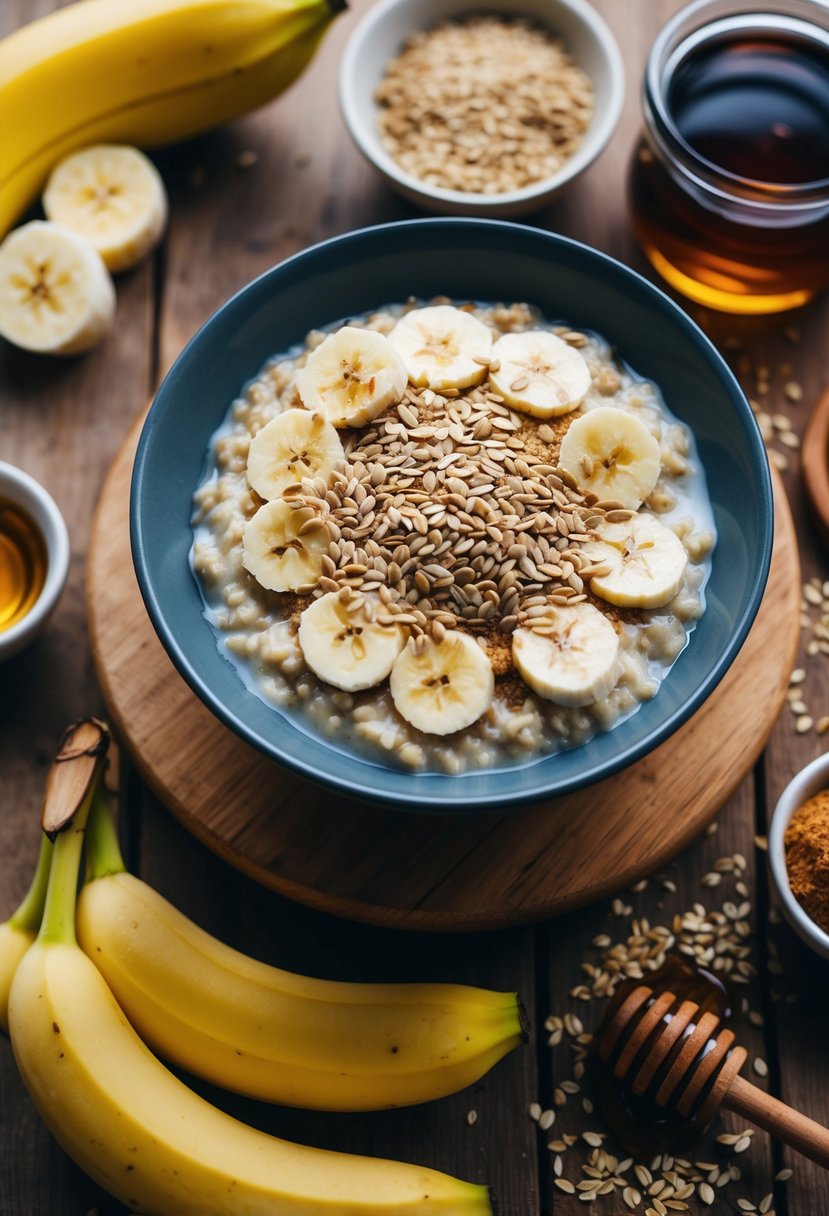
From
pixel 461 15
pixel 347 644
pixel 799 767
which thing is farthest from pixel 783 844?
pixel 461 15

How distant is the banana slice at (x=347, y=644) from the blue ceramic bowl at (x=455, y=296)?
5.1 inches

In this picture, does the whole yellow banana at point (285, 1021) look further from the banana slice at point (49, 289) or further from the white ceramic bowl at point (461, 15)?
the white ceramic bowl at point (461, 15)

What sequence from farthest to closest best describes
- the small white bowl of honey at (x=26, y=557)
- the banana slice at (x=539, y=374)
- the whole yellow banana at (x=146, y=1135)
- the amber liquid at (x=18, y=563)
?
1. the amber liquid at (x=18, y=563)
2. the small white bowl of honey at (x=26, y=557)
3. the banana slice at (x=539, y=374)
4. the whole yellow banana at (x=146, y=1135)

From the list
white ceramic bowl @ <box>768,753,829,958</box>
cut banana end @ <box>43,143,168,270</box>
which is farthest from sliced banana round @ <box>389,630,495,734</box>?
cut banana end @ <box>43,143,168,270</box>

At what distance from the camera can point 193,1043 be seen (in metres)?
2.03

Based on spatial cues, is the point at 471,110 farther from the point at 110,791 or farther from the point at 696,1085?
the point at 696,1085

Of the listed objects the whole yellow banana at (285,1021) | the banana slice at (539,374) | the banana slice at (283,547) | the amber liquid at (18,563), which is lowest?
the whole yellow banana at (285,1021)

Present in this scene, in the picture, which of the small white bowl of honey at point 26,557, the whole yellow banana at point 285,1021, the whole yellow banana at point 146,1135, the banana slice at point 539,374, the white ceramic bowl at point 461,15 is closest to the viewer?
the whole yellow banana at point 146,1135

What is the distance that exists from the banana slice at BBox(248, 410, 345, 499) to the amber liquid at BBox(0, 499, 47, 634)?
567mm

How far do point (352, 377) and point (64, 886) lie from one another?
982 mm

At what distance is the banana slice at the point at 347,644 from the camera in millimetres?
1948

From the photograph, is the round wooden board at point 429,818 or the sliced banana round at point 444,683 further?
the round wooden board at point 429,818

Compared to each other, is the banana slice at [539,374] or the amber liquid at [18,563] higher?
the banana slice at [539,374]

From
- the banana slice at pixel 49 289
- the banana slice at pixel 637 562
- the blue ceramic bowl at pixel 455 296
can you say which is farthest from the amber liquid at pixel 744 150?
the banana slice at pixel 49 289
